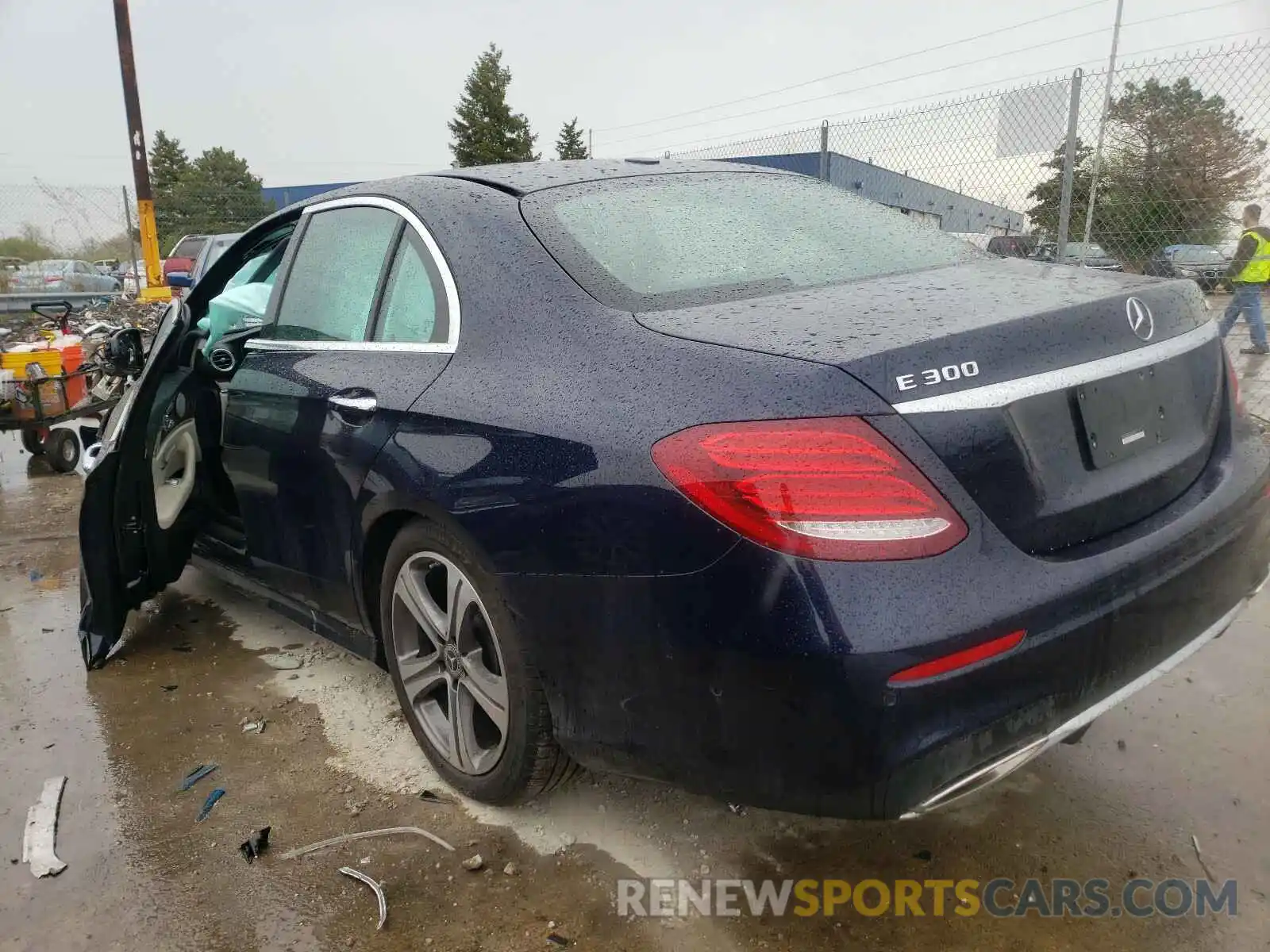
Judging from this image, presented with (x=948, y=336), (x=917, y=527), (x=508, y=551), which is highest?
(x=948, y=336)

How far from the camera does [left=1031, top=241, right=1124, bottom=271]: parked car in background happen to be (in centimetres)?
634

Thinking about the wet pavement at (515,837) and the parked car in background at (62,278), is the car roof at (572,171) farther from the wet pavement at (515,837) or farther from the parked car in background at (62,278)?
the parked car in background at (62,278)

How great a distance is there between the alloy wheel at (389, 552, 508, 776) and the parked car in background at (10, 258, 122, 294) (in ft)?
69.9

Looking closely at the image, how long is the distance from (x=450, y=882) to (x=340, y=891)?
26 cm

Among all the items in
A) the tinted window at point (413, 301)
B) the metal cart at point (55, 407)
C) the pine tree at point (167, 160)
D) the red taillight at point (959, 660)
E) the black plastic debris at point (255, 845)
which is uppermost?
the pine tree at point (167, 160)

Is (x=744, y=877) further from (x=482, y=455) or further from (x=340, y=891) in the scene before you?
(x=482, y=455)

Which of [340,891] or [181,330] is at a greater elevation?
[181,330]

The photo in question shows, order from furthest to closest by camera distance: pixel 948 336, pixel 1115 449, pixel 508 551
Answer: pixel 508 551, pixel 1115 449, pixel 948 336

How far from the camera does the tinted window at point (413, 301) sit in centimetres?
243

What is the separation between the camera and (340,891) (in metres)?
2.26

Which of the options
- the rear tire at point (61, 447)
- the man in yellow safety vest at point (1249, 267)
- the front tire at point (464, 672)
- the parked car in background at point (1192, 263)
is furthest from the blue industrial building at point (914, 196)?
the front tire at point (464, 672)

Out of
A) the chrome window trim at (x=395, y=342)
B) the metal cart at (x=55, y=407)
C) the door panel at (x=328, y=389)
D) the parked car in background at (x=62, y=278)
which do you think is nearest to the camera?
the chrome window trim at (x=395, y=342)

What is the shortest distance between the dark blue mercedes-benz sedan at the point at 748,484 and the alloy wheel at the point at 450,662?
0.04 ft

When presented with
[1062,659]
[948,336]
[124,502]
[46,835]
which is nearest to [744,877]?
[1062,659]
